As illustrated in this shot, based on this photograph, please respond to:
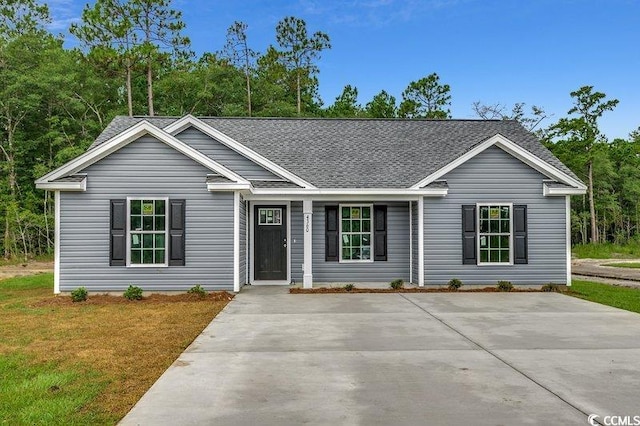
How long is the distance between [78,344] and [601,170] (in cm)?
4797

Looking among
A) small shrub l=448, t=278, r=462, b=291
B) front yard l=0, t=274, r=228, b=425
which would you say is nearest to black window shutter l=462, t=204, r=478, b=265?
small shrub l=448, t=278, r=462, b=291

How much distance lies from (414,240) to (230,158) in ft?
18.2

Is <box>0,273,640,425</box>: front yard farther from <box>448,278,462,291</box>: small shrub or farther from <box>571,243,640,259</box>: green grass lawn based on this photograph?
<box>571,243,640,259</box>: green grass lawn

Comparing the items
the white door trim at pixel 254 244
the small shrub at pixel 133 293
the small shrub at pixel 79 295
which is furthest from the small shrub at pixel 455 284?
the small shrub at pixel 79 295

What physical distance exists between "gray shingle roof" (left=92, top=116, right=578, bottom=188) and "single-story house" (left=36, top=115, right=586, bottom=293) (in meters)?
0.08

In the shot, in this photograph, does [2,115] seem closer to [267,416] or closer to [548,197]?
[548,197]

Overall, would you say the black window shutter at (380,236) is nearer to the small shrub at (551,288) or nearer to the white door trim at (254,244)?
the white door trim at (254,244)

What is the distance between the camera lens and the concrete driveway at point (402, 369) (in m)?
4.09

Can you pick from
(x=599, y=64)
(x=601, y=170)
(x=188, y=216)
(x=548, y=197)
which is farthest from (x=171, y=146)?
(x=601, y=170)

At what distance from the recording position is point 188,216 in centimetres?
1183

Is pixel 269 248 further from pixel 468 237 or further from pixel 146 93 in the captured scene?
pixel 146 93

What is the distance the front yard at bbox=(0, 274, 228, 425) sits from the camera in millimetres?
4273

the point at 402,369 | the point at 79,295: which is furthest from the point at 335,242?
the point at 402,369

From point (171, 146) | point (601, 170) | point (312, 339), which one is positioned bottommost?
point (312, 339)
